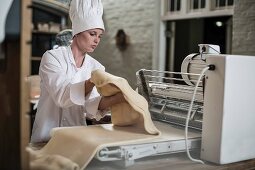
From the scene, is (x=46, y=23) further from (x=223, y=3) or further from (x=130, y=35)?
(x=223, y=3)

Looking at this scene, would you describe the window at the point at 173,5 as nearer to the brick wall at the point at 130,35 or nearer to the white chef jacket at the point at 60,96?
the brick wall at the point at 130,35

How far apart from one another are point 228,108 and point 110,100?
394 millimetres

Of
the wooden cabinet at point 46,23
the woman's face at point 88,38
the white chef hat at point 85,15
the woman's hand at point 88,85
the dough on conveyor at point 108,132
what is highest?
the wooden cabinet at point 46,23

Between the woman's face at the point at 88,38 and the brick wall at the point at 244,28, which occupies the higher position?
the brick wall at the point at 244,28

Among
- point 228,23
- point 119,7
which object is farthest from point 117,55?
point 228,23

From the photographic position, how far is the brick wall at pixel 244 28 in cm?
342

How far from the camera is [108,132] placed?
1.10 meters

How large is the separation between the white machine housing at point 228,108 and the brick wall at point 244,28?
243cm

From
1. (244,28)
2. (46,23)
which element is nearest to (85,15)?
(244,28)

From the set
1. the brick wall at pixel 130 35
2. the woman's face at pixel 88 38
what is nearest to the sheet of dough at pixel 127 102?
the woman's face at pixel 88 38

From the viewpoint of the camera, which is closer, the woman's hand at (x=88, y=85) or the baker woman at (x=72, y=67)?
the woman's hand at (x=88, y=85)

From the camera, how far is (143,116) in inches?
43.7

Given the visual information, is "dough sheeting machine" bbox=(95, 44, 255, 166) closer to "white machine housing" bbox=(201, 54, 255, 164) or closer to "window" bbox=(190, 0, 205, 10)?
"white machine housing" bbox=(201, 54, 255, 164)

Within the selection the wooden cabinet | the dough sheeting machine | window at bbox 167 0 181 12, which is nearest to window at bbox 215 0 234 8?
window at bbox 167 0 181 12
